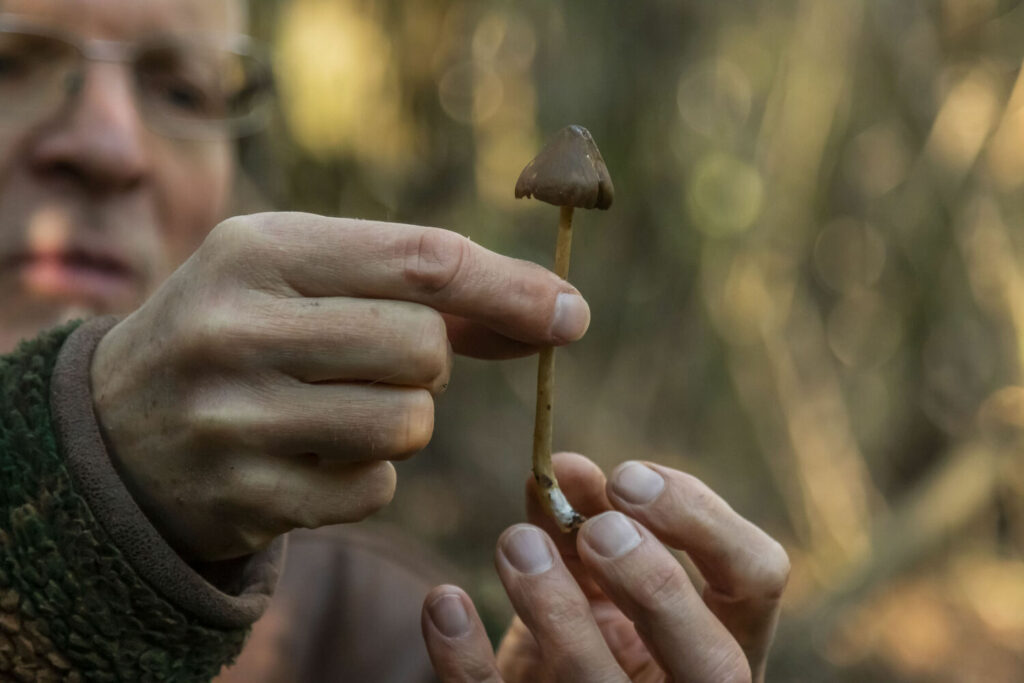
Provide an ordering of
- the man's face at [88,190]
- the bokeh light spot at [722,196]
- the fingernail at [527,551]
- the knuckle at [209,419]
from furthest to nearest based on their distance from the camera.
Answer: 1. the bokeh light spot at [722,196]
2. the man's face at [88,190]
3. the fingernail at [527,551]
4. the knuckle at [209,419]

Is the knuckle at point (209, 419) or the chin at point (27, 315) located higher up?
the knuckle at point (209, 419)

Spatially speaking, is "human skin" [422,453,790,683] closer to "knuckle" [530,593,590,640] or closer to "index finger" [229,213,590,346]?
"knuckle" [530,593,590,640]

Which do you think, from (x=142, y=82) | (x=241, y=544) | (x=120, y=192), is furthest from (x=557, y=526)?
(x=142, y=82)

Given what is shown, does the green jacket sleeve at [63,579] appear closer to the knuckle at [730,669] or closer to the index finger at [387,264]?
the index finger at [387,264]

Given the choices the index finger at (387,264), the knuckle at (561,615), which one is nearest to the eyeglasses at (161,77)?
the index finger at (387,264)

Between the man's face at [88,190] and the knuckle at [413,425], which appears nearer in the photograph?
the knuckle at [413,425]

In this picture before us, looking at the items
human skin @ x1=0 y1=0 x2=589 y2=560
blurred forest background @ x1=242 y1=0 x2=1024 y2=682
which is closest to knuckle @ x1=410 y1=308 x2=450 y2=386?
human skin @ x1=0 y1=0 x2=589 y2=560

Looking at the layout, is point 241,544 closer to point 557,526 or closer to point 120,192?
point 557,526
